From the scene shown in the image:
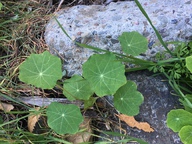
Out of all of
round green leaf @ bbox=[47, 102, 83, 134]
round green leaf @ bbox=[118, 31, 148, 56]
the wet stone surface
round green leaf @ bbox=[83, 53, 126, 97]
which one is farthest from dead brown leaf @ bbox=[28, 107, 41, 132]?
round green leaf @ bbox=[118, 31, 148, 56]

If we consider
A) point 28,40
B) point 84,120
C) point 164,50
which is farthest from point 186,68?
point 28,40

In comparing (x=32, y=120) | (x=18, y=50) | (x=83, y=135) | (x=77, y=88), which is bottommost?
(x=83, y=135)

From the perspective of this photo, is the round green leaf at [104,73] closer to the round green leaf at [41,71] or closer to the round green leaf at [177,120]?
the round green leaf at [41,71]

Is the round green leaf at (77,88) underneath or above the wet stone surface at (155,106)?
above

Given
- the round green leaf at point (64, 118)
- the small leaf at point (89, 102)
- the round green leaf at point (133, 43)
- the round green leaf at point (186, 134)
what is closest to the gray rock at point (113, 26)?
the round green leaf at point (133, 43)

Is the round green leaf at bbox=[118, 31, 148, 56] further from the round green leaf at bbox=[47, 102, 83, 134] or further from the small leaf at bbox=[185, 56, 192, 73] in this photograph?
the round green leaf at bbox=[47, 102, 83, 134]

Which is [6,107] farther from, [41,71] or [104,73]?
[104,73]

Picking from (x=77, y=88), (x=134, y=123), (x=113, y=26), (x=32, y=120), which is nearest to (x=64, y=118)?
(x=77, y=88)
